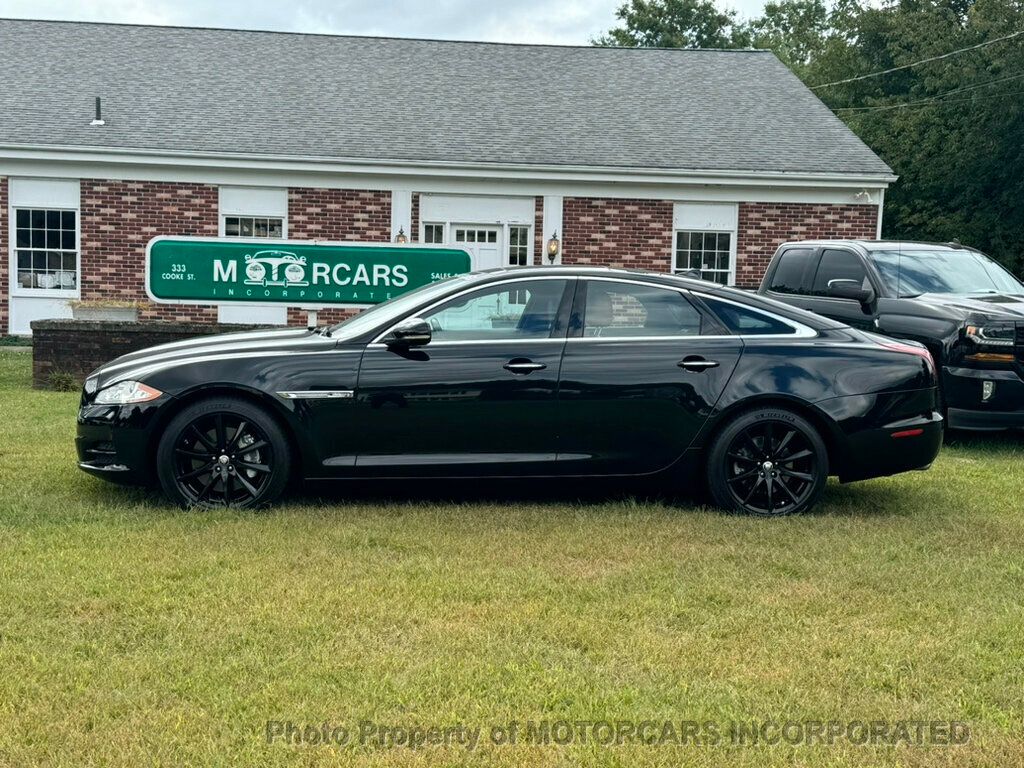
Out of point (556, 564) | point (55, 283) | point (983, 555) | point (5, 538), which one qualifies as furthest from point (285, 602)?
point (55, 283)

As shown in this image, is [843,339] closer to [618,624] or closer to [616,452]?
[616,452]

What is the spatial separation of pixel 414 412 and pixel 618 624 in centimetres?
230

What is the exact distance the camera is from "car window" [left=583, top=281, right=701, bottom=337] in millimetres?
6762

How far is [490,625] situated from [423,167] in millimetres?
15975

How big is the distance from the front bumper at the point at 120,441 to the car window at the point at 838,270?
6.72 m

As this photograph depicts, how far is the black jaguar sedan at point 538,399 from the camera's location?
254 inches

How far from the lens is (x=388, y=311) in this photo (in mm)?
6918

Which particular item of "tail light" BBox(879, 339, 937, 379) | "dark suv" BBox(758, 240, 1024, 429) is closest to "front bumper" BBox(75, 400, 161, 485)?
"tail light" BBox(879, 339, 937, 379)

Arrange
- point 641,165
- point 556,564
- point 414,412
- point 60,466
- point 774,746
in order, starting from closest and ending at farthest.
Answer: point 774,746, point 556,564, point 414,412, point 60,466, point 641,165

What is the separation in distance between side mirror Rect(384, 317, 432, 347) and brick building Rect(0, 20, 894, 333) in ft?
44.4

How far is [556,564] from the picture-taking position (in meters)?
5.47

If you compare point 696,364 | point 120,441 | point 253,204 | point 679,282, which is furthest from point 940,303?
point 253,204

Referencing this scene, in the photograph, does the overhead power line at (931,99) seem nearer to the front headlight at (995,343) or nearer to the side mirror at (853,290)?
the side mirror at (853,290)

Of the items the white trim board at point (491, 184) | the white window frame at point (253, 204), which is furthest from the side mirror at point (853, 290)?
the white window frame at point (253, 204)
